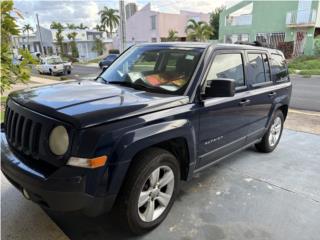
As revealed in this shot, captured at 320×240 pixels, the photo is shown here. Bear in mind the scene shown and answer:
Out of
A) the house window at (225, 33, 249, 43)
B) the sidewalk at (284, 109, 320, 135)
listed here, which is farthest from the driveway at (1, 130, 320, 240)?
the house window at (225, 33, 249, 43)

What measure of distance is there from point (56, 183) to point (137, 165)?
26.0 inches

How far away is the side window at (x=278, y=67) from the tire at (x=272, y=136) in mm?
608

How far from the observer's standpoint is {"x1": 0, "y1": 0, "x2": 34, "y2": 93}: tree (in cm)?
481

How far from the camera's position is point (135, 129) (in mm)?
2291

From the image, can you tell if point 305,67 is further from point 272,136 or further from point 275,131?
point 272,136

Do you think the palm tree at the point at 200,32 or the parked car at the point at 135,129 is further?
the palm tree at the point at 200,32

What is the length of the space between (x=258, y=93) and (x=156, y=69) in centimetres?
153

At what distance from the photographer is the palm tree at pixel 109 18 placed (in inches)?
2251

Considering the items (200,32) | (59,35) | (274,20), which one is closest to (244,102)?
(274,20)

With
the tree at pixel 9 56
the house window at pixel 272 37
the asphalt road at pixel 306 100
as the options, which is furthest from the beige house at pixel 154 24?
the tree at pixel 9 56

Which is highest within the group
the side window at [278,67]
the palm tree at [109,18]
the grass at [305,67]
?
the palm tree at [109,18]

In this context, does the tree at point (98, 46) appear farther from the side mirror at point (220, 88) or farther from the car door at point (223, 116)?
the side mirror at point (220, 88)

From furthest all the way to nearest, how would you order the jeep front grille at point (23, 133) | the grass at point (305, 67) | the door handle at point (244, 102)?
the grass at point (305, 67) → the door handle at point (244, 102) → the jeep front grille at point (23, 133)

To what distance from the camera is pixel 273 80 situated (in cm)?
441
